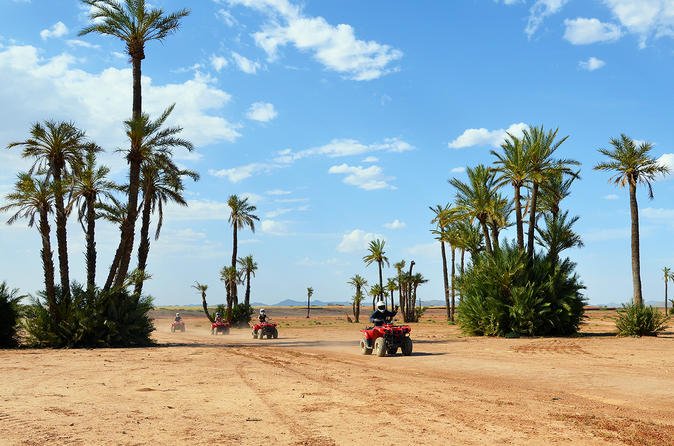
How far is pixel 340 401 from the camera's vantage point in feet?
31.2

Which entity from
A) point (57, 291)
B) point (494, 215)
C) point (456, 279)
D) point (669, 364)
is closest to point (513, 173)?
point (494, 215)

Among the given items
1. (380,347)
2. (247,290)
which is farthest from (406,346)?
(247,290)

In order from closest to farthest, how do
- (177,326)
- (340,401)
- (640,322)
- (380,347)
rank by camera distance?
(340,401) < (380,347) < (640,322) < (177,326)

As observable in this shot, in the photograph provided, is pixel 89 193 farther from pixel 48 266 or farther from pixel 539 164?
pixel 539 164

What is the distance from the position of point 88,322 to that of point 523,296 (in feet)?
64.8

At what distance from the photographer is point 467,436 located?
7012mm

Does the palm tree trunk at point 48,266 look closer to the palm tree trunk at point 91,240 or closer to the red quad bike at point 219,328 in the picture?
the palm tree trunk at point 91,240

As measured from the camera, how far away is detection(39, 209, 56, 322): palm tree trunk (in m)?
23.7

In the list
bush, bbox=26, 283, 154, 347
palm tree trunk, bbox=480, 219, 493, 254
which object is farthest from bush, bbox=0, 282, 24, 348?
palm tree trunk, bbox=480, 219, 493, 254

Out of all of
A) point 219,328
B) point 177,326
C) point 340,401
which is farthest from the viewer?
point 177,326

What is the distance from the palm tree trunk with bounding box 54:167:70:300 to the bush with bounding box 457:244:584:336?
19.3 metres

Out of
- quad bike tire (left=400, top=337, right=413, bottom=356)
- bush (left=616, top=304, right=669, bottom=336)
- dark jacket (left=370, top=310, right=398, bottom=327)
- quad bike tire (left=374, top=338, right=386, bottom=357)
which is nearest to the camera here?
quad bike tire (left=374, top=338, right=386, bottom=357)

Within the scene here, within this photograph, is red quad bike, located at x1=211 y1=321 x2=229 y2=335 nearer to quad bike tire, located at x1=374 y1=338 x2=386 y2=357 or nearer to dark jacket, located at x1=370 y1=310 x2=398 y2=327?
dark jacket, located at x1=370 y1=310 x2=398 y2=327

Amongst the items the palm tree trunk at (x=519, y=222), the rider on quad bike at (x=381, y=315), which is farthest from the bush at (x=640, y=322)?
the rider on quad bike at (x=381, y=315)
